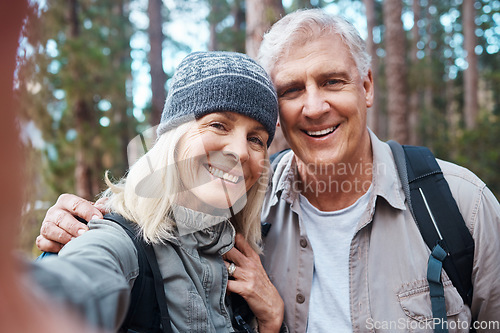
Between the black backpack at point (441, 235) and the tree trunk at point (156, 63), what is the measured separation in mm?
9001

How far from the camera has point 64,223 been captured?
1.73 m

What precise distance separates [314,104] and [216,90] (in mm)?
774

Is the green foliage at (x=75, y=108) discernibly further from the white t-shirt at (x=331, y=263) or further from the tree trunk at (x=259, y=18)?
the white t-shirt at (x=331, y=263)

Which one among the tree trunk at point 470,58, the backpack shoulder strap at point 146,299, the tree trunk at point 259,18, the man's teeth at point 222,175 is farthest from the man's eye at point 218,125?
the tree trunk at point 470,58

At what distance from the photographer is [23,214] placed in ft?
1.60

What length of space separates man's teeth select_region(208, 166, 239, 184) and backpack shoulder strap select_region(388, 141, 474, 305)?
106 centimetres

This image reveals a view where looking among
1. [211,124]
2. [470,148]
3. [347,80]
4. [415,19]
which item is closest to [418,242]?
[347,80]

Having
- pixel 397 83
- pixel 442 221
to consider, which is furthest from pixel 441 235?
pixel 397 83

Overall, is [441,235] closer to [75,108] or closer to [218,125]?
[218,125]

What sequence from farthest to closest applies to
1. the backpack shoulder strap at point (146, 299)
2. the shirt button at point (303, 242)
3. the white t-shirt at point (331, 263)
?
the shirt button at point (303, 242)
the white t-shirt at point (331, 263)
the backpack shoulder strap at point (146, 299)

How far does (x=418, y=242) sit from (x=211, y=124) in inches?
52.9

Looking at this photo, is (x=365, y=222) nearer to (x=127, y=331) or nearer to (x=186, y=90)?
(x=186, y=90)

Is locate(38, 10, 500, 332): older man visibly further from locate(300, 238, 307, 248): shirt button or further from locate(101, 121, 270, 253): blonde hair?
locate(101, 121, 270, 253): blonde hair

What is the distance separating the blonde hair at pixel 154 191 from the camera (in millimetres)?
1753
